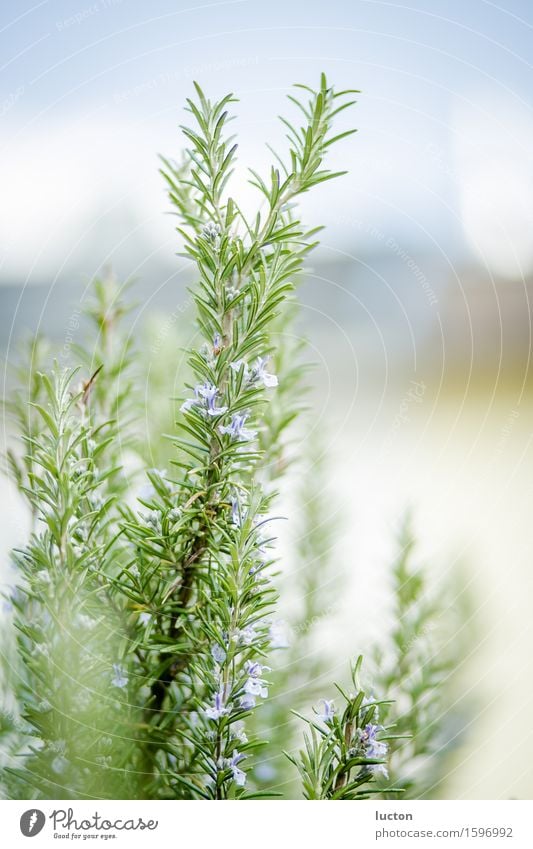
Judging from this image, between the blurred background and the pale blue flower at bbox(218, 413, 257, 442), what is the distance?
0.58 ft

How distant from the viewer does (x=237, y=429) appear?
288 millimetres

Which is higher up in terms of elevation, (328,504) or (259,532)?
(328,504)

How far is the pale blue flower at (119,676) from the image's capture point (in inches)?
12.4

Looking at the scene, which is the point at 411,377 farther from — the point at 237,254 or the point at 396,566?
the point at 237,254

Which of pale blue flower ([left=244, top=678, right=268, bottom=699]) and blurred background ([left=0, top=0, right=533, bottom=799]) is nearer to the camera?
pale blue flower ([left=244, top=678, right=268, bottom=699])

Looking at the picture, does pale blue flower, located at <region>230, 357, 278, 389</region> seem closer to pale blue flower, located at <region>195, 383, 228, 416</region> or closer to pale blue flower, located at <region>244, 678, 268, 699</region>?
pale blue flower, located at <region>195, 383, 228, 416</region>

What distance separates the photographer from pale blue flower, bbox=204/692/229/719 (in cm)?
29

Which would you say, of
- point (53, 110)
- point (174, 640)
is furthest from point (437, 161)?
point (174, 640)

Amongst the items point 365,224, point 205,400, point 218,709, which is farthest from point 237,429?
point 365,224

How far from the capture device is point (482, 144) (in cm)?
54

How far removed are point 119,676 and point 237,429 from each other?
0.13 metres

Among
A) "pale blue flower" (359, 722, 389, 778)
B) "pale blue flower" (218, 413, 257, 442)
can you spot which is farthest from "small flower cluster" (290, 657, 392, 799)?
"pale blue flower" (218, 413, 257, 442)

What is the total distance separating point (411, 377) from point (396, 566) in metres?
0.23
